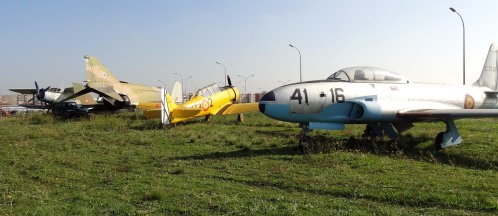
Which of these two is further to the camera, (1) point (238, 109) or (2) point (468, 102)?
(1) point (238, 109)

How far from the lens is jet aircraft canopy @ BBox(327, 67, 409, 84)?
1198cm

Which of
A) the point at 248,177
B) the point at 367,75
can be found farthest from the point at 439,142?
→ the point at 248,177

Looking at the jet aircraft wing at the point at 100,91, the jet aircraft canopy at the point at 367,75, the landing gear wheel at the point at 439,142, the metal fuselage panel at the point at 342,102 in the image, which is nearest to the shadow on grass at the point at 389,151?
the landing gear wheel at the point at 439,142

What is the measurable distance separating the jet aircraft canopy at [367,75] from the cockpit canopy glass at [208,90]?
10937 millimetres

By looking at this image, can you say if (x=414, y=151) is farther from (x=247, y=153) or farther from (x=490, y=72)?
(x=490, y=72)

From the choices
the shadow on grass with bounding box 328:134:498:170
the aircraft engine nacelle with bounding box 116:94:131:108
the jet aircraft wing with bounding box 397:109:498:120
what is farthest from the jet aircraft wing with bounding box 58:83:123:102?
the jet aircraft wing with bounding box 397:109:498:120

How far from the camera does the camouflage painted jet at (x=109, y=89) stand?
28250 millimetres

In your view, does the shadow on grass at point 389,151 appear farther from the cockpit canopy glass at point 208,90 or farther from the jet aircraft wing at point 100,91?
the jet aircraft wing at point 100,91

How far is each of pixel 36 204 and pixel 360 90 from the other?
8.43 meters

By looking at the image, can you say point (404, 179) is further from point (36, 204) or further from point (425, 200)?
point (36, 204)

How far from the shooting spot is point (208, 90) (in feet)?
74.0

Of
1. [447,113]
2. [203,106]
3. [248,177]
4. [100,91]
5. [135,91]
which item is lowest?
[248,177]

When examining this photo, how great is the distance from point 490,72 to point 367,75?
6527 millimetres

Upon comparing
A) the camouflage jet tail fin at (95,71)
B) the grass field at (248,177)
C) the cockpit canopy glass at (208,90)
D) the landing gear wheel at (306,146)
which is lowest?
the grass field at (248,177)
